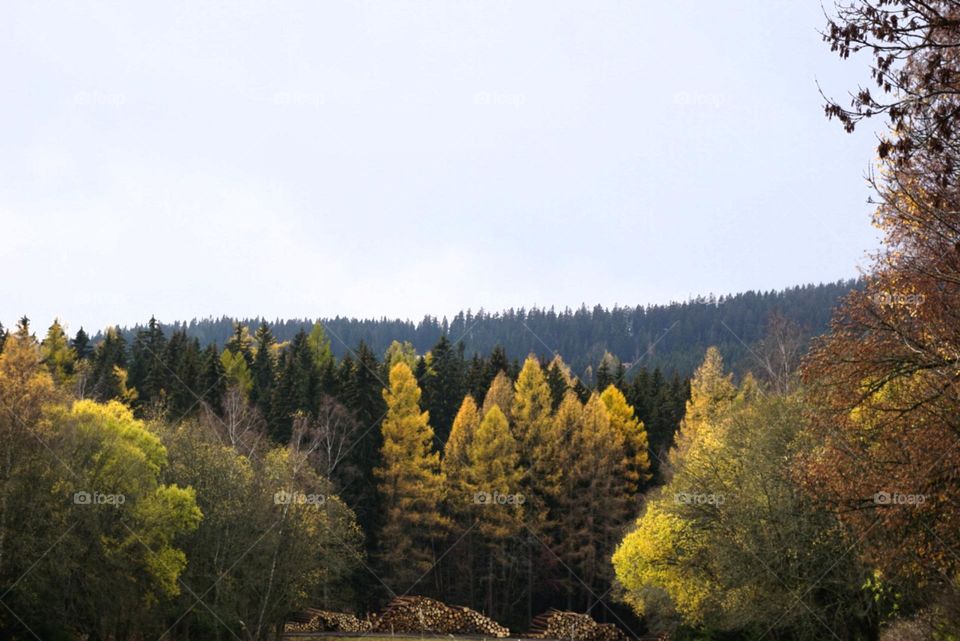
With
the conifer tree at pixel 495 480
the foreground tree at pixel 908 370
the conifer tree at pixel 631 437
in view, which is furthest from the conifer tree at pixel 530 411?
the foreground tree at pixel 908 370

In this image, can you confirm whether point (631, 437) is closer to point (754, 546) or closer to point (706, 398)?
point (706, 398)

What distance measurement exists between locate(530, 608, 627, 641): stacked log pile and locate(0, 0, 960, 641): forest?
1.25 ft

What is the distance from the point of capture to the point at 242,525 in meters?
39.9

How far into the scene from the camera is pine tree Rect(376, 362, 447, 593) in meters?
57.3

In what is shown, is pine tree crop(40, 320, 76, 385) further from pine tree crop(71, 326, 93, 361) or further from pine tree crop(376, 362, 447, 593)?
pine tree crop(376, 362, 447, 593)

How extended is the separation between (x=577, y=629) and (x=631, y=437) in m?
15.0

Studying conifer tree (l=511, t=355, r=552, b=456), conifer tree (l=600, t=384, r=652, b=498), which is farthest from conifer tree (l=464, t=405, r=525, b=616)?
conifer tree (l=600, t=384, r=652, b=498)

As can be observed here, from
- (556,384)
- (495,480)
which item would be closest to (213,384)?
(495,480)

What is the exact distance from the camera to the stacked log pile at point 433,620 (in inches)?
2093

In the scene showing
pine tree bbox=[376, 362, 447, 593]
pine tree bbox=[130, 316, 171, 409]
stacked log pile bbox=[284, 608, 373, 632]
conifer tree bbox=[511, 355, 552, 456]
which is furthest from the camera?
pine tree bbox=[130, 316, 171, 409]

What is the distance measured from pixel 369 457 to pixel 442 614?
38.3ft

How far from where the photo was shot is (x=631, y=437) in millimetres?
63719

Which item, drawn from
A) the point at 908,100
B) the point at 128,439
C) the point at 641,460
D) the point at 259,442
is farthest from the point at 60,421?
the point at 641,460

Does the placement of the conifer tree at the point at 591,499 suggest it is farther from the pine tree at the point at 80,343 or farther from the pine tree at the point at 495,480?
the pine tree at the point at 80,343
